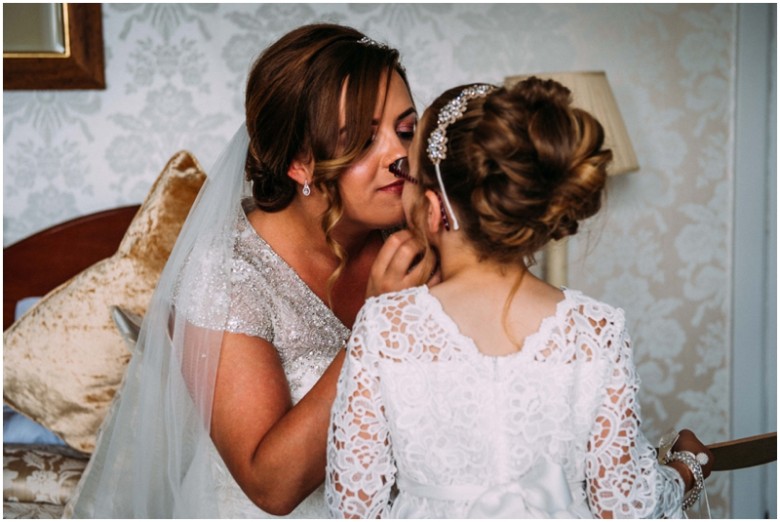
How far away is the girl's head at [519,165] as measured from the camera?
1.20m

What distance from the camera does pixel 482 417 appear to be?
4.19 feet

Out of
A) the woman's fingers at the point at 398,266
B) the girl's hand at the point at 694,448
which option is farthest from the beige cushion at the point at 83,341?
the girl's hand at the point at 694,448

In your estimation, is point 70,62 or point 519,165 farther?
point 70,62

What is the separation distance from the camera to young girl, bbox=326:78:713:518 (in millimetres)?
1240

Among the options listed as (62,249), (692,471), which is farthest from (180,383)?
(62,249)

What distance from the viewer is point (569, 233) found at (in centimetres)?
129

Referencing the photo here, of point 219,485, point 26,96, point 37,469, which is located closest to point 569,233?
point 219,485

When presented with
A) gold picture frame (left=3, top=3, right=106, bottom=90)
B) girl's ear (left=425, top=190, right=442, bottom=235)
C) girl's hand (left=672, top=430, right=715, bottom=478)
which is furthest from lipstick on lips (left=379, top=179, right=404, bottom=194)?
gold picture frame (left=3, top=3, right=106, bottom=90)

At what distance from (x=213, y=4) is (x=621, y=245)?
1666 mm

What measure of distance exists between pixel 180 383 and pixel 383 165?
Result: 2.08 ft

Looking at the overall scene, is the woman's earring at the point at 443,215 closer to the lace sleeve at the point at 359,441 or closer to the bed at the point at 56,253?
the lace sleeve at the point at 359,441

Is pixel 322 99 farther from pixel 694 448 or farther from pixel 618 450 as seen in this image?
pixel 694 448

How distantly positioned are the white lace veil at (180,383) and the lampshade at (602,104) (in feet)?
3.81

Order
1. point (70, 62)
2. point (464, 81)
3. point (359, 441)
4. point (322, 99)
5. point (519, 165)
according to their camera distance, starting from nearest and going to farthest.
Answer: point (519, 165) < point (359, 441) < point (322, 99) < point (70, 62) < point (464, 81)
